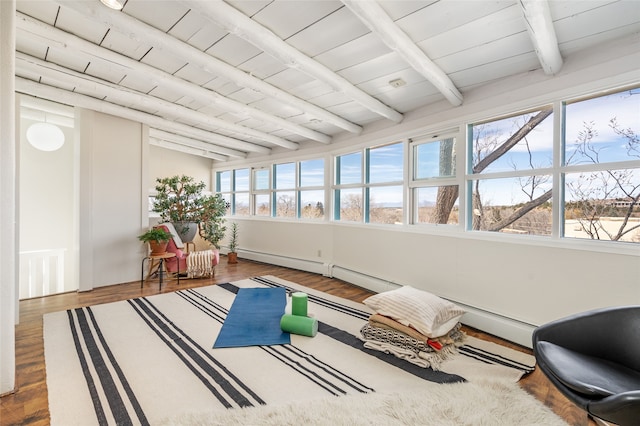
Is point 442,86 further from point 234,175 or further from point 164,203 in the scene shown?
point 234,175

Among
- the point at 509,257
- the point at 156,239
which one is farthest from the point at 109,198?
the point at 509,257

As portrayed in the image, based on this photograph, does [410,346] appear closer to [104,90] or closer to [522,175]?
[522,175]

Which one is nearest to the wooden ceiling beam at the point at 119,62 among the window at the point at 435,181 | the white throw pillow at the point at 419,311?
the window at the point at 435,181

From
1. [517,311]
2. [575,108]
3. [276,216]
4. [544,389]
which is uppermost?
[575,108]

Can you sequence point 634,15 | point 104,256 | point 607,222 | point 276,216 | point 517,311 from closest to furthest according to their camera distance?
point 634,15
point 607,222
point 517,311
point 104,256
point 276,216

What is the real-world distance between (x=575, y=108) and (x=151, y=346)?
156 inches

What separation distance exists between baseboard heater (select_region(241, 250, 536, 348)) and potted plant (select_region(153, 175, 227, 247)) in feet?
3.97

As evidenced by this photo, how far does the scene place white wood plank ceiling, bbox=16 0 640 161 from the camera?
6.06ft

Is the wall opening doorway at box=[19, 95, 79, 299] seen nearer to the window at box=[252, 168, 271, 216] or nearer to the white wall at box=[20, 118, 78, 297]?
the white wall at box=[20, 118, 78, 297]

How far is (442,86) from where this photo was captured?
2621 mm

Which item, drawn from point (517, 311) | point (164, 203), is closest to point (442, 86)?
point (517, 311)

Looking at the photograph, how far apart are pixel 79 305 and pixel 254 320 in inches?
85.8

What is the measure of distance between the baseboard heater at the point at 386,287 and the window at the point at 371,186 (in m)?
0.84

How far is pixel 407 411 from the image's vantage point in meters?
1.62
